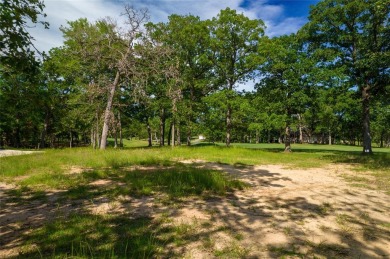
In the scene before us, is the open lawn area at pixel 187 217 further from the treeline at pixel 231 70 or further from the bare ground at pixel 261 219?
the treeline at pixel 231 70

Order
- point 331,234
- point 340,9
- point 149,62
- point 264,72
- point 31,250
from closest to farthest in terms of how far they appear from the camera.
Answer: point 31,250 < point 331,234 < point 149,62 < point 340,9 < point 264,72

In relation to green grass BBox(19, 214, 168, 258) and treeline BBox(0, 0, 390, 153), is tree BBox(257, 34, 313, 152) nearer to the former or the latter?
treeline BBox(0, 0, 390, 153)

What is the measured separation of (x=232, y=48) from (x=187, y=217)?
23723 millimetres

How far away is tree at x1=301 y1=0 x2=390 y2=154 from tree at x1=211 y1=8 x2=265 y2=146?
18.4ft

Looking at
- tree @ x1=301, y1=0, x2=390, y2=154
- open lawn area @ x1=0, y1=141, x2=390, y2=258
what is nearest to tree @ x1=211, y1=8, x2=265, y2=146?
tree @ x1=301, y1=0, x2=390, y2=154

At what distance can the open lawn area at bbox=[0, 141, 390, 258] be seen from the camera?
11.5 ft

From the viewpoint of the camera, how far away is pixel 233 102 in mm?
24125

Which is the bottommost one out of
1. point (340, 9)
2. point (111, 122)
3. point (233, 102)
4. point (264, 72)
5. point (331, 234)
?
point (331, 234)

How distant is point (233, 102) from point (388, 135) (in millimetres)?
74685

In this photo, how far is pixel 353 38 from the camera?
63.2 ft

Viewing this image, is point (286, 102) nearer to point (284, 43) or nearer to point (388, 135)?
point (284, 43)

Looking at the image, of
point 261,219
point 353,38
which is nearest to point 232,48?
point 353,38

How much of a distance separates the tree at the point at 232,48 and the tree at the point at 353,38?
5.61 m

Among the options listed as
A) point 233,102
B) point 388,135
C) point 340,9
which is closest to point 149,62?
point 233,102
